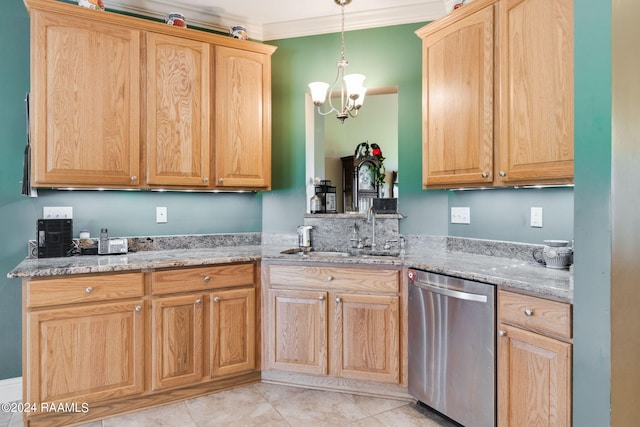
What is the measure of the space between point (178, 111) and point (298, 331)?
1729 millimetres

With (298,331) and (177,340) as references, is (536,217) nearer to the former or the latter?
(298,331)

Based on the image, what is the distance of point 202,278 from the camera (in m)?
2.53

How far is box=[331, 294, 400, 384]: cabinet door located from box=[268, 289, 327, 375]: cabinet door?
0.10 m

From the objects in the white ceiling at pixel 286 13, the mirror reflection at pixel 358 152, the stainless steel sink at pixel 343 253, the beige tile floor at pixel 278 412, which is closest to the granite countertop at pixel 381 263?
the stainless steel sink at pixel 343 253

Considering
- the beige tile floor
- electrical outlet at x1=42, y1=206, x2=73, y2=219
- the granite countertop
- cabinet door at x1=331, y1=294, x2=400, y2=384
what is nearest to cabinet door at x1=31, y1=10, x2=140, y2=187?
electrical outlet at x1=42, y1=206, x2=73, y2=219

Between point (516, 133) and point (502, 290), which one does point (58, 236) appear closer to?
point (502, 290)

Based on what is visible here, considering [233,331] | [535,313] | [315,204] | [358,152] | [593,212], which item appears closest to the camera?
[593,212]

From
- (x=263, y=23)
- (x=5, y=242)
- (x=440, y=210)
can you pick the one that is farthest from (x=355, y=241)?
(x=5, y=242)

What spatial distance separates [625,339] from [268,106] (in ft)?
8.73

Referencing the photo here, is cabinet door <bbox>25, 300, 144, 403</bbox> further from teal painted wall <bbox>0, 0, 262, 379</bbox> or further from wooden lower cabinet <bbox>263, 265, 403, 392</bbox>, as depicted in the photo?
→ wooden lower cabinet <bbox>263, 265, 403, 392</bbox>

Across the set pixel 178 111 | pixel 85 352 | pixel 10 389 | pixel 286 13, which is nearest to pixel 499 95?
pixel 286 13

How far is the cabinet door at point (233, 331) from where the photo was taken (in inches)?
101

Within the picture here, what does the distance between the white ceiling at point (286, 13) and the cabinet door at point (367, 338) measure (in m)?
2.15

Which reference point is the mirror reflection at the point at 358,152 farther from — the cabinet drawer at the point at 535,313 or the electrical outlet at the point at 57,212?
the electrical outlet at the point at 57,212
